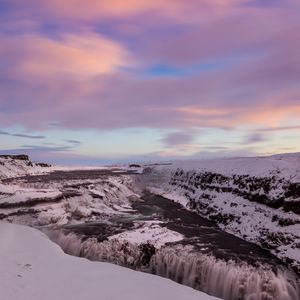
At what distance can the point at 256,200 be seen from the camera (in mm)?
34531

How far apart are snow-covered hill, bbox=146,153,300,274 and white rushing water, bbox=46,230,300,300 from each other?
2438mm

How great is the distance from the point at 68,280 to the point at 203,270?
6814 millimetres

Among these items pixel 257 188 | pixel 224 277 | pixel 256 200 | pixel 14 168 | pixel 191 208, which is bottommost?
pixel 224 277

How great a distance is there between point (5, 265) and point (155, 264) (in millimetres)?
7435

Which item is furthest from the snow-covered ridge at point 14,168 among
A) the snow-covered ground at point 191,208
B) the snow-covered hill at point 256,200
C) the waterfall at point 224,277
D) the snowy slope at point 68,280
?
the waterfall at point 224,277

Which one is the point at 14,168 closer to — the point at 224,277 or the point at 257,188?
the point at 257,188

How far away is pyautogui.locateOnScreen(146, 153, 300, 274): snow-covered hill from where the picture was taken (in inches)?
1067

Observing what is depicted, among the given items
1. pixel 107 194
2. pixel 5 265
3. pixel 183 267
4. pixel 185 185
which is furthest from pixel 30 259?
pixel 185 185

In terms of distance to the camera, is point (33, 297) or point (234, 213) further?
point (234, 213)

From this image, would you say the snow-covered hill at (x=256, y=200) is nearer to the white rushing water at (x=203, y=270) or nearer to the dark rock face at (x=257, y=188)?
the dark rock face at (x=257, y=188)

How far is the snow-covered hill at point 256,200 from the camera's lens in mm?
27103

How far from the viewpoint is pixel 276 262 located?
2322 centimetres

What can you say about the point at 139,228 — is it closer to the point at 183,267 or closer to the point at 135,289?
the point at 183,267

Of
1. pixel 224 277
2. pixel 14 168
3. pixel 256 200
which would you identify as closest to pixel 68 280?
pixel 224 277
